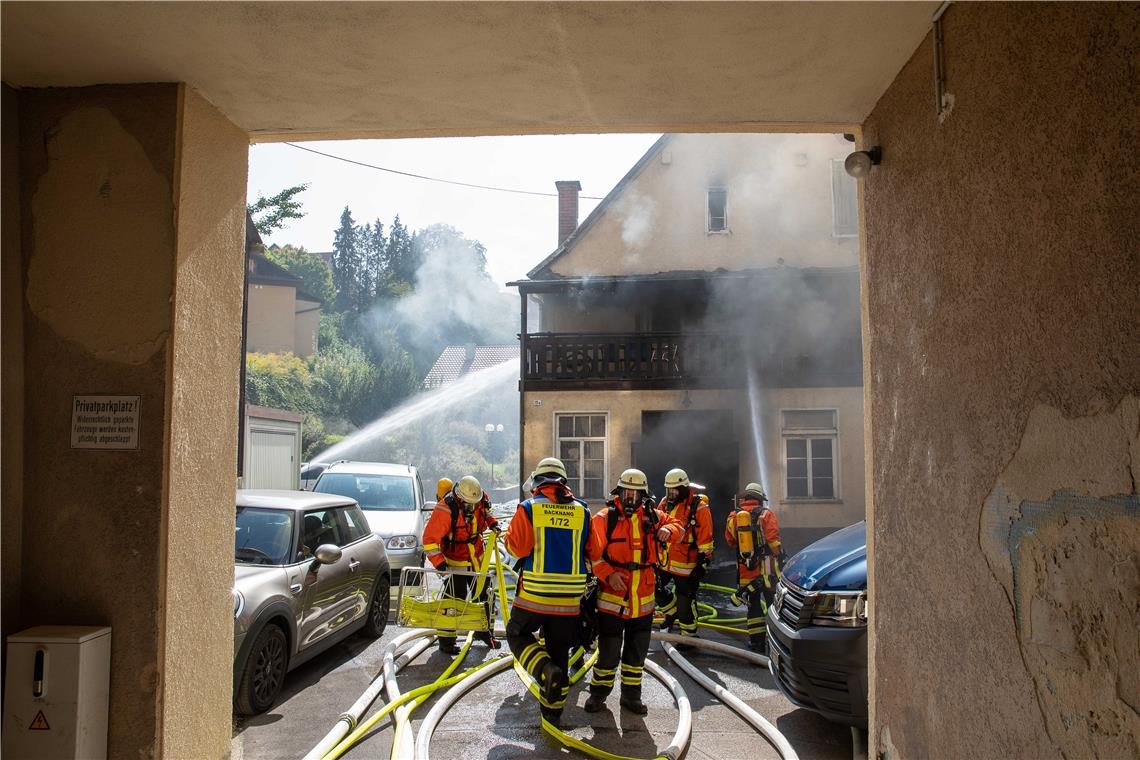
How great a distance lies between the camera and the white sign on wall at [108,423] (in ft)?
11.8

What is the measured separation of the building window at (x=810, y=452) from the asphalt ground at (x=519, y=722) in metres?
9.99

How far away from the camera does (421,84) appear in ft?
12.2

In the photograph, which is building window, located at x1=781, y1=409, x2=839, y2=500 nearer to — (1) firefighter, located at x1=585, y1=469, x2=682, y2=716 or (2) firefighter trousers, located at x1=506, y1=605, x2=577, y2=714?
(1) firefighter, located at x1=585, y1=469, x2=682, y2=716

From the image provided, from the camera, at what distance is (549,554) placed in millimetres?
6148

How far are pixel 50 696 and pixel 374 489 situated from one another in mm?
10716

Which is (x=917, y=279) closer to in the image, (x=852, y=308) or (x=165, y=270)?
(x=165, y=270)

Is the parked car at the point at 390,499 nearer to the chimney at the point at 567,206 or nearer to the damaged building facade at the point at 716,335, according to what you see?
the damaged building facade at the point at 716,335

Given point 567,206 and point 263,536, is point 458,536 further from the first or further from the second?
point 567,206

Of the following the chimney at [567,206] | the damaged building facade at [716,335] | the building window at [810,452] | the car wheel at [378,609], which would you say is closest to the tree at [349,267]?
the chimney at [567,206]

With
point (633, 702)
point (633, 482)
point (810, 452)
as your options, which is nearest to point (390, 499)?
point (633, 482)

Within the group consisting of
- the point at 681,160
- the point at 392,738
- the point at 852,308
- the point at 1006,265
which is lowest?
the point at 392,738

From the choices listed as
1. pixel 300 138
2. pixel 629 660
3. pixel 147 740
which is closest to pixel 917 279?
pixel 300 138

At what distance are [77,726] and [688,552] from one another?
6.43 metres

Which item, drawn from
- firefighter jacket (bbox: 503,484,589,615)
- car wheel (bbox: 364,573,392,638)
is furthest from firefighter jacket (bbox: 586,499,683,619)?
car wheel (bbox: 364,573,392,638)
